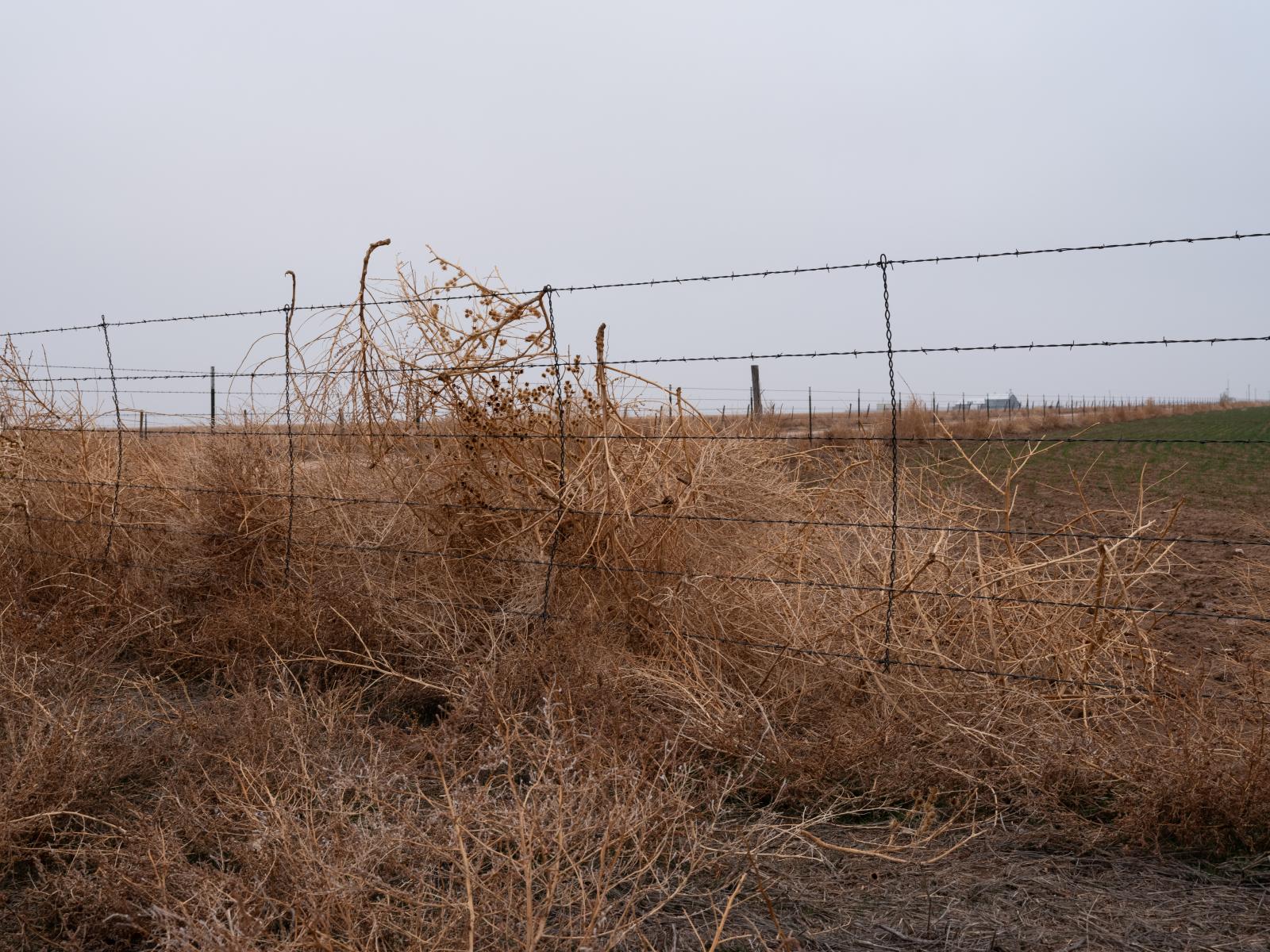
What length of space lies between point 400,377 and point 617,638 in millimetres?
1914

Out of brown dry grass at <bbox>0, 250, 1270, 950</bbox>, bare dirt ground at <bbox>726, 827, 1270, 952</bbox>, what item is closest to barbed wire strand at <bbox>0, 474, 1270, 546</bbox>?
brown dry grass at <bbox>0, 250, 1270, 950</bbox>

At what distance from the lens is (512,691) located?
416cm

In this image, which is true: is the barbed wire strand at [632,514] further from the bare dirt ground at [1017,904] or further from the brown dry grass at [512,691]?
the bare dirt ground at [1017,904]

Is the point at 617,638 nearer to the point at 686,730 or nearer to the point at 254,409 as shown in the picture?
the point at 686,730

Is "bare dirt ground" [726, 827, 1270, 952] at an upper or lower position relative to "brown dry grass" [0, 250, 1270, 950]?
lower

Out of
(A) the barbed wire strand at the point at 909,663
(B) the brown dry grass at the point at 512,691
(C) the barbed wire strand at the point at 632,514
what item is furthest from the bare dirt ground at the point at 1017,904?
(C) the barbed wire strand at the point at 632,514

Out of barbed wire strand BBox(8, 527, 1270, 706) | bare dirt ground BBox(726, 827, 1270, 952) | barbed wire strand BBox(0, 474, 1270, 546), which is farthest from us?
barbed wire strand BBox(0, 474, 1270, 546)

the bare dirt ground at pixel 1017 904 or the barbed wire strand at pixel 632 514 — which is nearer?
the bare dirt ground at pixel 1017 904

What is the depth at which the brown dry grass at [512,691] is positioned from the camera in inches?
105

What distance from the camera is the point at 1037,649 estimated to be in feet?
15.0

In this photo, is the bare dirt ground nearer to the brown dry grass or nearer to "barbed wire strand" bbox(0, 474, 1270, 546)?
the brown dry grass

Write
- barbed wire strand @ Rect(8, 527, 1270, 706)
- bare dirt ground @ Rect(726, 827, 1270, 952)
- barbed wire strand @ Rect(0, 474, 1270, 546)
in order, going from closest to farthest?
bare dirt ground @ Rect(726, 827, 1270, 952) → barbed wire strand @ Rect(8, 527, 1270, 706) → barbed wire strand @ Rect(0, 474, 1270, 546)

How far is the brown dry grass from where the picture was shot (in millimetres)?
2678

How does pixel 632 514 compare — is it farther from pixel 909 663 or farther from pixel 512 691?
pixel 909 663
